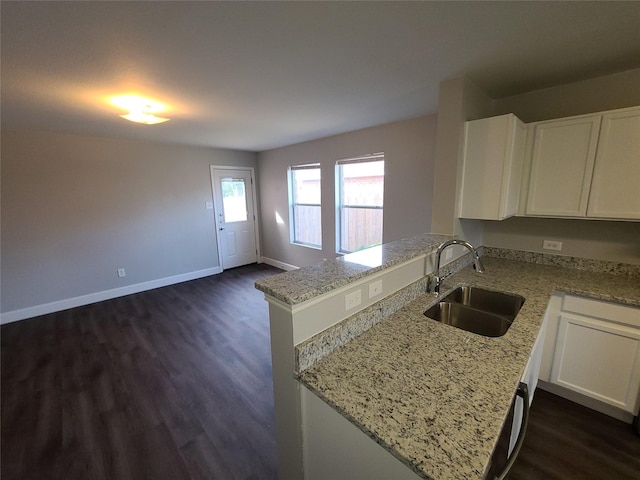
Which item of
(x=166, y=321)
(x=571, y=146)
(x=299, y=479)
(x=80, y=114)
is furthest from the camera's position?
(x=166, y=321)

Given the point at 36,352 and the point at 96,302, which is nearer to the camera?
the point at 36,352

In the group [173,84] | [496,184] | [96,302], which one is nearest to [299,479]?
[496,184]

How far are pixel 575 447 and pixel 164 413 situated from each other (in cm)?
278

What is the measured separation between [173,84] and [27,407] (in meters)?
2.76

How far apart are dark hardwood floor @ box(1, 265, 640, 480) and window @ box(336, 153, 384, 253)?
1952 mm

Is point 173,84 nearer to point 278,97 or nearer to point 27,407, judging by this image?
point 278,97

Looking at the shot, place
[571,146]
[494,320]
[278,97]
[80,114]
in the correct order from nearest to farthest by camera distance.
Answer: [494,320], [571,146], [278,97], [80,114]

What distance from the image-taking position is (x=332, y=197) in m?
4.24

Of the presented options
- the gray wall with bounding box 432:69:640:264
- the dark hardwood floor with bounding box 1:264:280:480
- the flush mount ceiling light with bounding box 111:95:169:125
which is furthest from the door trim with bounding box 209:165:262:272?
the gray wall with bounding box 432:69:640:264

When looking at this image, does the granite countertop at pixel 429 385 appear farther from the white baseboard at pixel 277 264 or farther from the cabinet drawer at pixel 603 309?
the white baseboard at pixel 277 264

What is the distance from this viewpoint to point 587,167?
1.87 m

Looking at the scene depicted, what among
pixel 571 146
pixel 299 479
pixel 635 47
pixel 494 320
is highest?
pixel 635 47

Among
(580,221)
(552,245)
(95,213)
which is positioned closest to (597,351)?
(552,245)

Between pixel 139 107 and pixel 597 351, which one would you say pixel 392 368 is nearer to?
pixel 597 351
